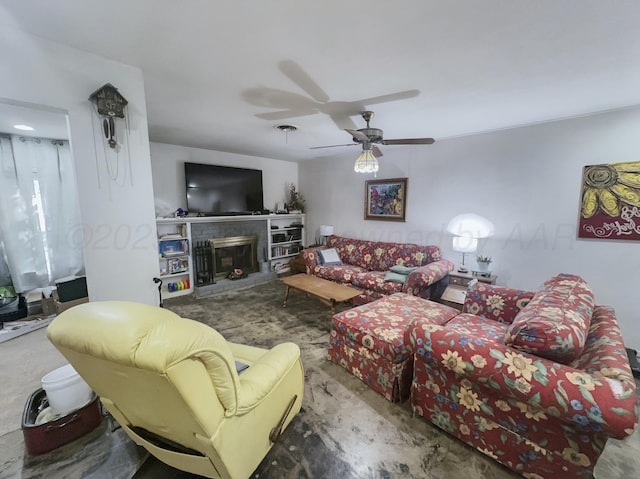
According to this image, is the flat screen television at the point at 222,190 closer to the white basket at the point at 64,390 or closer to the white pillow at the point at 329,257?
the white pillow at the point at 329,257

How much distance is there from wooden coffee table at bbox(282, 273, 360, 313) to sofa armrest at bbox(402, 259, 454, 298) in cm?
65

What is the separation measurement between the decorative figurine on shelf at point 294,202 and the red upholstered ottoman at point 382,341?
352 centimetres

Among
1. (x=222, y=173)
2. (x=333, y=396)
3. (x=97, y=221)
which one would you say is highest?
(x=222, y=173)

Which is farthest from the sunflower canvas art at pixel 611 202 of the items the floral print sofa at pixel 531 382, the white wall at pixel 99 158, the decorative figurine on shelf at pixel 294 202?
the decorative figurine on shelf at pixel 294 202

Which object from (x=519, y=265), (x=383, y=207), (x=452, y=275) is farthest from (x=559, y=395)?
(x=383, y=207)

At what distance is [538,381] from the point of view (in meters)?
1.17

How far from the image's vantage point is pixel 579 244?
2715 mm

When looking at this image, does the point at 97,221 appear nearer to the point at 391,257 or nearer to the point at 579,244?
the point at 391,257

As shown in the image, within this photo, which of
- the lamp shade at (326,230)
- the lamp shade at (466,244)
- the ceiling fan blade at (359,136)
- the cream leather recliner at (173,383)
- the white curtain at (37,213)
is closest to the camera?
the cream leather recliner at (173,383)

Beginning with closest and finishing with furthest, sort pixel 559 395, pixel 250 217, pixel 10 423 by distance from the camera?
1. pixel 559 395
2. pixel 10 423
3. pixel 250 217

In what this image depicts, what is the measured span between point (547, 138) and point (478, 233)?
4.06 feet

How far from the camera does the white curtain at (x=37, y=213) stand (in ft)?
9.82

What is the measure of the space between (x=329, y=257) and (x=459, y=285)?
2029mm

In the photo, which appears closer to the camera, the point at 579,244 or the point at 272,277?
the point at 579,244
